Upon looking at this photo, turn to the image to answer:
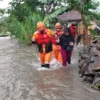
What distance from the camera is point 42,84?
820 centimetres

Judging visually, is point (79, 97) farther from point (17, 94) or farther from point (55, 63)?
point (55, 63)

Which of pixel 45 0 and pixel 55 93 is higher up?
pixel 45 0

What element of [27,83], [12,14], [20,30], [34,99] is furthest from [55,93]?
[12,14]

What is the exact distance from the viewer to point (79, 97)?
683 centimetres

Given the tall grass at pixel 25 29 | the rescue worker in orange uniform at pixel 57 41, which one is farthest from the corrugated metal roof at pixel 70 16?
the rescue worker in orange uniform at pixel 57 41

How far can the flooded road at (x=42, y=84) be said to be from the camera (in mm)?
7016

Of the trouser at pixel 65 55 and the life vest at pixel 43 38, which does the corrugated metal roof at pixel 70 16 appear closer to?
the trouser at pixel 65 55

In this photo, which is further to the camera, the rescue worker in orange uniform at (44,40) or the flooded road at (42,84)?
the rescue worker in orange uniform at (44,40)

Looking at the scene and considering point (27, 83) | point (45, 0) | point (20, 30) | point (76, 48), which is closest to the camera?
point (27, 83)

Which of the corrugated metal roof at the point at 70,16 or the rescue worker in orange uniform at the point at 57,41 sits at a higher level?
the corrugated metal roof at the point at 70,16

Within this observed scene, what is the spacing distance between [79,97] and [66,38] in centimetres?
383

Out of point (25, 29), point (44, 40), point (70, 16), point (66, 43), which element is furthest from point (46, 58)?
point (25, 29)

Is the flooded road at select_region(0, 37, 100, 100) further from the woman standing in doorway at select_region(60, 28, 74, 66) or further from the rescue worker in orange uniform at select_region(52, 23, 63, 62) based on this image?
the rescue worker in orange uniform at select_region(52, 23, 63, 62)

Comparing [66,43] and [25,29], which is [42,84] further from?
[25,29]
